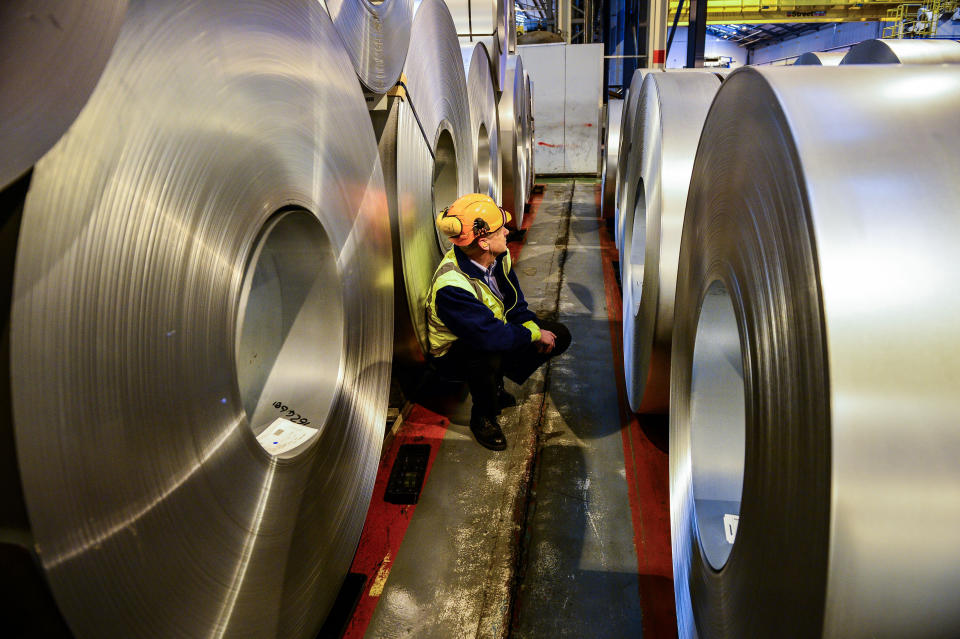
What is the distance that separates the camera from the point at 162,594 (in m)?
0.77

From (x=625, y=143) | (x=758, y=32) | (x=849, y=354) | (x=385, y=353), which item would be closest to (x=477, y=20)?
(x=625, y=143)

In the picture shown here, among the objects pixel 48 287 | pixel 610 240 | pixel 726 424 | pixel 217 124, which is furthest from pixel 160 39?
pixel 610 240

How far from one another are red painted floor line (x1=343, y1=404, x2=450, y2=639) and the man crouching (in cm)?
19

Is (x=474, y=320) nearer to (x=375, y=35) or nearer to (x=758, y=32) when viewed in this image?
(x=375, y=35)

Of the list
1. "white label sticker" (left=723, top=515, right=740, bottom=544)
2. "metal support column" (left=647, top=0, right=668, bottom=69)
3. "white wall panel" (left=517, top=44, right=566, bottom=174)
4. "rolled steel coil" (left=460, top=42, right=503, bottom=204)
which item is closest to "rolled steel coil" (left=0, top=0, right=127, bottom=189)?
"white label sticker" (left=723, top=515, right=740, bottom=544)

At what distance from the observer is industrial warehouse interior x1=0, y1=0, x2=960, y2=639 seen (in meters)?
0.59

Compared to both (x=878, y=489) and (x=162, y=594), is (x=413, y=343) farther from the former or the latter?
(x=878, y=489)

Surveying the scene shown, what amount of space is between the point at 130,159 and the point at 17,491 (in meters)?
0.36

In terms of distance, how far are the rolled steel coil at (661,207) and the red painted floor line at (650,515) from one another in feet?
0.33

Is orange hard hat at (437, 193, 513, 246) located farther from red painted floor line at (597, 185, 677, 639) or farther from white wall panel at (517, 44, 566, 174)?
white wall panel at (517, 44, 566, 174)

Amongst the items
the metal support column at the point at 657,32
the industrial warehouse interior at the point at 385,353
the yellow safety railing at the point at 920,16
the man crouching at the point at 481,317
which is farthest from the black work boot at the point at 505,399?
the yellow safety railing at the point at 920,16

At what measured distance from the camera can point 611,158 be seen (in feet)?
16.7

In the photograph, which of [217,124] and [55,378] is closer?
[55,378]

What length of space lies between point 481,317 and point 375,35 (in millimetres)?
919
